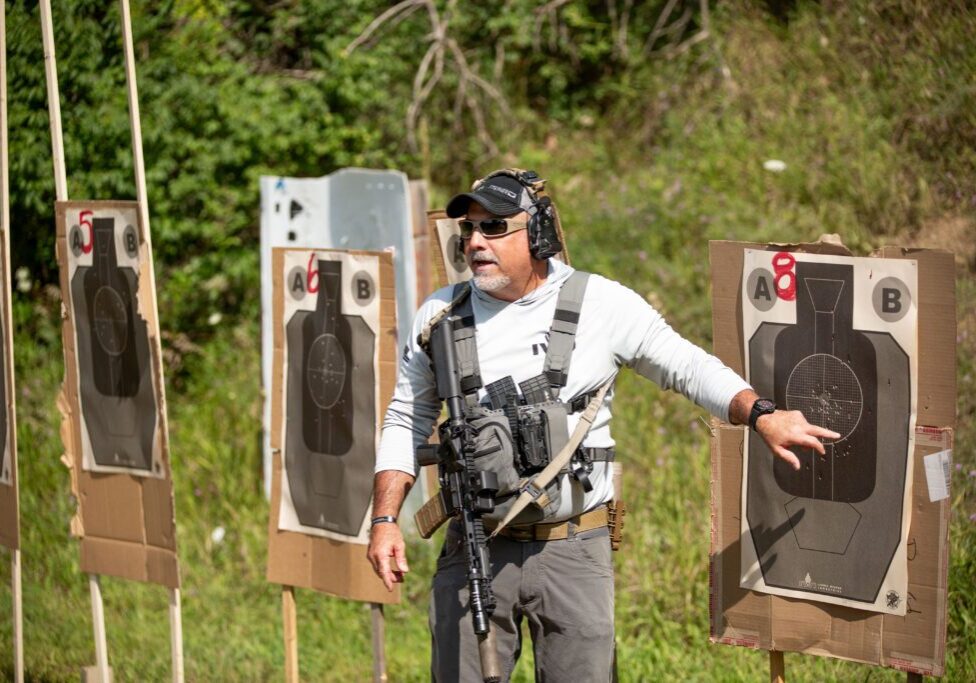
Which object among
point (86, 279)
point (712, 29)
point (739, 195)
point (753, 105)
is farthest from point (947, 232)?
point (86, 279)

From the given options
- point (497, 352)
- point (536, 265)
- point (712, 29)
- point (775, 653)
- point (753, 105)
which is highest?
point (712, 29)

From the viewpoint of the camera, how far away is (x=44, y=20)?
166 inches

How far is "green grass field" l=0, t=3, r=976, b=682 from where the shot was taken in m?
4.93

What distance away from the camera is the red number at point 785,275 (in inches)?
125

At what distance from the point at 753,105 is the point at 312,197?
342cm

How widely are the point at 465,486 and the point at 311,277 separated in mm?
1568

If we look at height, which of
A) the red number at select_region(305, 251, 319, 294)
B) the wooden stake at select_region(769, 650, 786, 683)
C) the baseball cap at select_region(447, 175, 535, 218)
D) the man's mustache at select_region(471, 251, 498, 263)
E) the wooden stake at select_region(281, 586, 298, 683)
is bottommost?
the wooden stake at select_region(281, 586, 298, 683)

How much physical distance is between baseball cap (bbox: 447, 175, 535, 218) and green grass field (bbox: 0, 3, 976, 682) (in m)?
2.16

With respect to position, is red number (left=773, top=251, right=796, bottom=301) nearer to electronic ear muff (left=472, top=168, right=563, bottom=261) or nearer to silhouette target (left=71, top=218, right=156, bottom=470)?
electronic ear muff (left=472, top=168, right=563, bottom=261)

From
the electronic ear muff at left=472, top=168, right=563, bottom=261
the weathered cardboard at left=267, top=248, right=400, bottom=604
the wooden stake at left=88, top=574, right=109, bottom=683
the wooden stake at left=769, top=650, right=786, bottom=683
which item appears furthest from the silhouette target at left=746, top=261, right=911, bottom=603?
the wooden stake at left=88, top=574, right=109, bottom=683

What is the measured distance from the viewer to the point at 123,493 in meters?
4.44

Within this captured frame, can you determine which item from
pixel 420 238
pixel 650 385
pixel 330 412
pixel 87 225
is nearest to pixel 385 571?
pixel 330 412

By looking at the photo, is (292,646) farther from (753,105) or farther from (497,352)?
(753,105)

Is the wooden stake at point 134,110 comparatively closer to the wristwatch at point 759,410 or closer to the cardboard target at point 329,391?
the cardboard target at point 329,391
